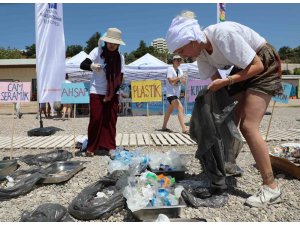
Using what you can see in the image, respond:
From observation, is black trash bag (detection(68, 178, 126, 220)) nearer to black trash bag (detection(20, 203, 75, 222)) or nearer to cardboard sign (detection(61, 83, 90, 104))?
black trash bag (detection(20, 203, 75, 222))

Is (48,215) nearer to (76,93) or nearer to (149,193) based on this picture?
(149,193)

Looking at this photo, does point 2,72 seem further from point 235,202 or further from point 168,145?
point 235,202

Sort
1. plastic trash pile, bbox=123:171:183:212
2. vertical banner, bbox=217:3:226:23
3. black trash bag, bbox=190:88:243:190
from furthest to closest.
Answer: vertical banner, bbox=217:3:226:23, black trash bag, bbox=190:88:243:190, plastic trash pile, bbox=123:171:183:212

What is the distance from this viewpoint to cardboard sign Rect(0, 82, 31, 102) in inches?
193

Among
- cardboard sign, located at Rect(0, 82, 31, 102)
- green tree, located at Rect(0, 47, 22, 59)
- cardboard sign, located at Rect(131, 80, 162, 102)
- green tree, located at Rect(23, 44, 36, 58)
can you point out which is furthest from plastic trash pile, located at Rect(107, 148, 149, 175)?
green tree, located at Rect(23, 44, 36, 58)

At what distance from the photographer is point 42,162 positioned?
430 cm

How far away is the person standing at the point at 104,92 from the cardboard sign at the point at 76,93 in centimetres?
27

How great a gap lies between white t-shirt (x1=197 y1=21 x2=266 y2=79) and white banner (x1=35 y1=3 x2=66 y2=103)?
5436mm

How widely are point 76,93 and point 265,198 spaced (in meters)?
3.25

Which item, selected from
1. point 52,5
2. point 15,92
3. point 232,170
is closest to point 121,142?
point 15,92

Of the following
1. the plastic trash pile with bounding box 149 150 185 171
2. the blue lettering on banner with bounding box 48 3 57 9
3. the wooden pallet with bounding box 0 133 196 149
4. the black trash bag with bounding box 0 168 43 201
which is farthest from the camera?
the blue lettering on banner with bounding box 48 3 57 9

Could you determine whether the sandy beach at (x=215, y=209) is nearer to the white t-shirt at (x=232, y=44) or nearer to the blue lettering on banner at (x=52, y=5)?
the white t-shirt at (x=232, y=44)

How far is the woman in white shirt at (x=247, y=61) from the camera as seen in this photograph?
2.53 metres

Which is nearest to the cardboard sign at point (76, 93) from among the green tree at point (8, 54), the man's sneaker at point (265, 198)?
the man's sneaker at point (265, 198)
